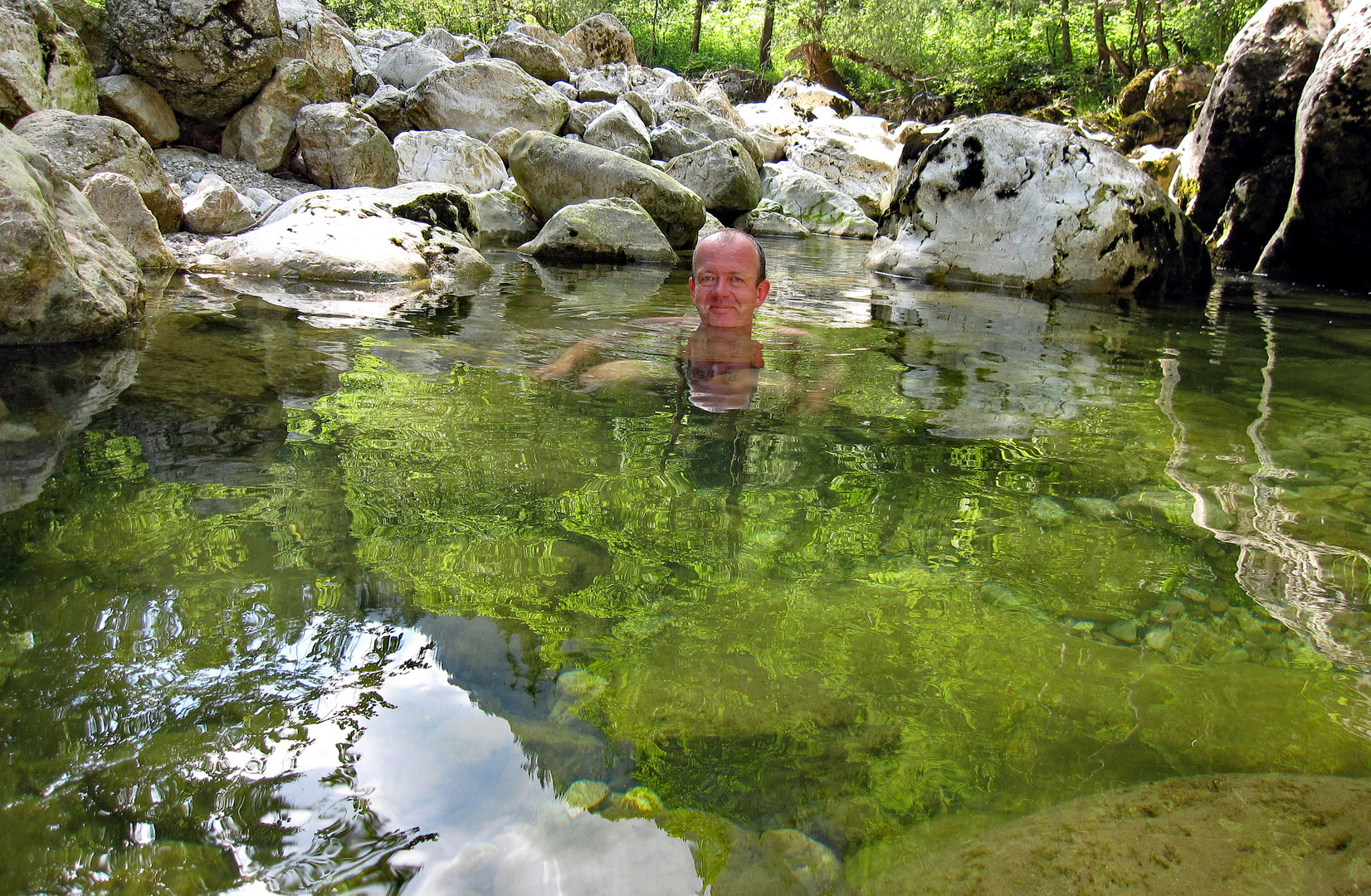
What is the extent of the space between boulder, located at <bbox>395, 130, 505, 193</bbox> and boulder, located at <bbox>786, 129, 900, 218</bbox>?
7.93 m

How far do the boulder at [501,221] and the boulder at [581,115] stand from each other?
4225mm

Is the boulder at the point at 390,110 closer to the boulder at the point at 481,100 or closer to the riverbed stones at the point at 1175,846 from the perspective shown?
the boulder at the point at 481,100

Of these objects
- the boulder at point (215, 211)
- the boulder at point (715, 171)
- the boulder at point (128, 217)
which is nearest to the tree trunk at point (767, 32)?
the boulder at point (715, 171)

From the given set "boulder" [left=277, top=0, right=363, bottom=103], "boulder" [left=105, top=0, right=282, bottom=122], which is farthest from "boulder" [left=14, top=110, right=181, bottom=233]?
"boulder" [left=277, top=0, right=363, bottom=103]

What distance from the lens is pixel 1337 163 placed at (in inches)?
301

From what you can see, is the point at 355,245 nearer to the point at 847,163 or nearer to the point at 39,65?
the point at 39,65

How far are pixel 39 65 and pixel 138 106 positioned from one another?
1.47m

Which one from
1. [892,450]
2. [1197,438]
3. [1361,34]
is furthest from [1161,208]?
[892,450]

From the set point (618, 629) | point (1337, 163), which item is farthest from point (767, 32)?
point (618, 629)

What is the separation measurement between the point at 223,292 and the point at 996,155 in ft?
21.2

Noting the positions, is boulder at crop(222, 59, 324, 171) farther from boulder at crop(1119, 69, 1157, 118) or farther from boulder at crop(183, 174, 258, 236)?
boulder at crop(1119, 69, 1157, 118)

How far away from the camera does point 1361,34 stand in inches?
291

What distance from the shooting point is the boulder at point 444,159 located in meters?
10.7

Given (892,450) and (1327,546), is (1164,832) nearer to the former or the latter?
(1327,546)
